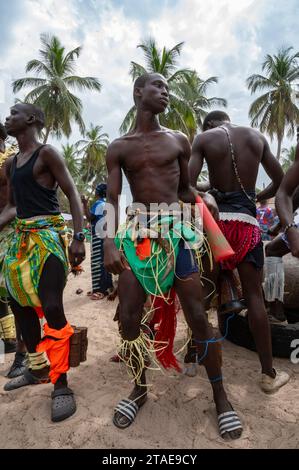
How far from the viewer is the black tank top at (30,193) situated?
8.32 ft

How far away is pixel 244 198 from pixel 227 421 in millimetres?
1544

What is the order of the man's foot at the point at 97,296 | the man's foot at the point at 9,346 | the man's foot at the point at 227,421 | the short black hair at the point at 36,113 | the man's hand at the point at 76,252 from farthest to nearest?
the man's foot at the point at 97,296
the man's foot at the point at 9,346
the short black hair at the point at 36,113
the man's hand at the point at 76,252
the man's foot at the point at 227,421

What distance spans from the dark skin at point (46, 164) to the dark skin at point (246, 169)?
3.15 ft

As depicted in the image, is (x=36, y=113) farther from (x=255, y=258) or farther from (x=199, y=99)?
(x=199, y=99)

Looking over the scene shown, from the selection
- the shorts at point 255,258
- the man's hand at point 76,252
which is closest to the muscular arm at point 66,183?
the man's hand at point 76,252

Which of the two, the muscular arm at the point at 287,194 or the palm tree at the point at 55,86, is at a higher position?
the palm tree at the point at 55,86

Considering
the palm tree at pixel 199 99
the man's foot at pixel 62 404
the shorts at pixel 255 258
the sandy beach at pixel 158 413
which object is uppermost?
the palm tree at pixel 199 99

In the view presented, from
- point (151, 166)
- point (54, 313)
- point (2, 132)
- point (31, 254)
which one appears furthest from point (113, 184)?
point (2, 132)

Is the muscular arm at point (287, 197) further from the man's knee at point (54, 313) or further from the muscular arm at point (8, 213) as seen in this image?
the muscular arm at point (8, 213)

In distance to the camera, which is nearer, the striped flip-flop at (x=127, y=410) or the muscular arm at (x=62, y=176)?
the striped flip-flop at (x=127, y=410)

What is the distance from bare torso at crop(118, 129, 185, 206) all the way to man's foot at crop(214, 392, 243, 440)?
128 centimetres

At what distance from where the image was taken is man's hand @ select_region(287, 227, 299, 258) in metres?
2.09

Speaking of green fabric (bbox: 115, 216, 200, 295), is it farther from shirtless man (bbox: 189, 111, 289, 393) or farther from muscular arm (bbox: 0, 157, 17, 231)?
muscular arm (bbox: 0, 157, 17, 231)
